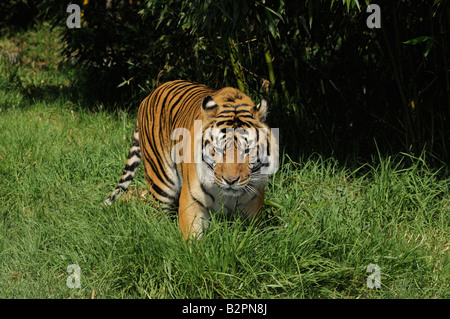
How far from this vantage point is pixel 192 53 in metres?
5.12

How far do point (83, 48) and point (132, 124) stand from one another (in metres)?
1.56

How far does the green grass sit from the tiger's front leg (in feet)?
0.23

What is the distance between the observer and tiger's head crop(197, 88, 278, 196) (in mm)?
2867

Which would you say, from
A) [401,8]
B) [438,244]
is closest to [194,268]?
[438,244]

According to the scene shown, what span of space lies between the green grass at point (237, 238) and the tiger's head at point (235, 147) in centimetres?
27

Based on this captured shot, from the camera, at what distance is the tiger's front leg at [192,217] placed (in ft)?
10.0

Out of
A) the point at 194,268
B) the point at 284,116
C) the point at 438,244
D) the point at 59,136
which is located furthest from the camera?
the point at 59,136

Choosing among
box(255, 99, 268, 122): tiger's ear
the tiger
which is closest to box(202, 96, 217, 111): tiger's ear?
the tiger

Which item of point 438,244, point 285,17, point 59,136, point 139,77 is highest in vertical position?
point 285,17

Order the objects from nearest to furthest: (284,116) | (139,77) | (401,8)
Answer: (401,8)
(284,116)
(139,77)

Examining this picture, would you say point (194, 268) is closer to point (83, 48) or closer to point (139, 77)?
point (139, 77)

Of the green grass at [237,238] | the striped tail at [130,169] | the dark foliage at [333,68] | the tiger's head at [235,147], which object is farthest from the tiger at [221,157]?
the dark foliage at [333,68]

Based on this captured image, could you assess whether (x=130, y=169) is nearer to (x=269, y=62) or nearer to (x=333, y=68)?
(x=269, y=62)

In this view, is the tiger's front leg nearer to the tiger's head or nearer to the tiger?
the tiger
